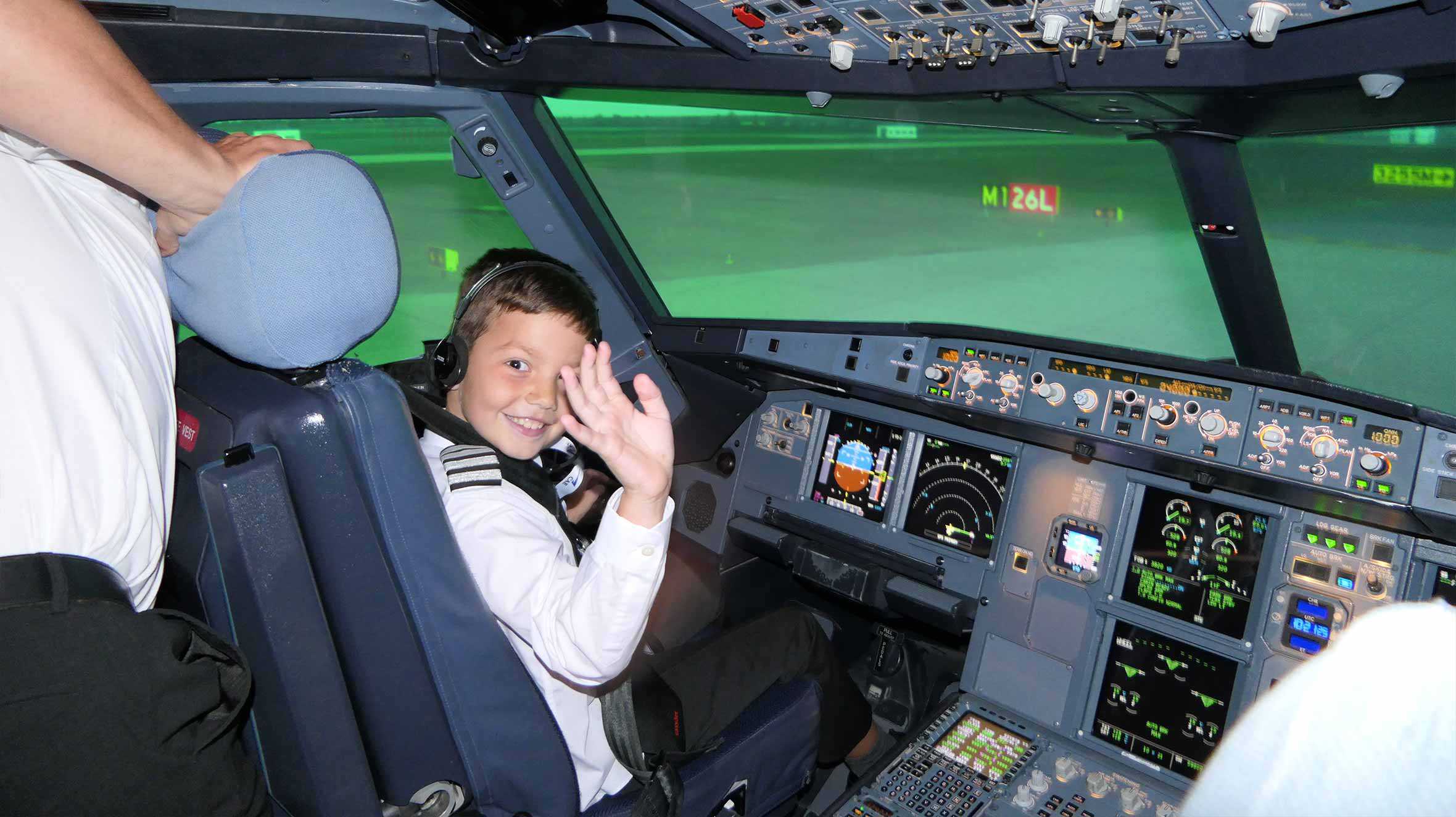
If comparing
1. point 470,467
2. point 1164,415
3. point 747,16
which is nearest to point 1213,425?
point 1164,415

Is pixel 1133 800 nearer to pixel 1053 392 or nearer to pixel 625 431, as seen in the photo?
pixel 1053 392

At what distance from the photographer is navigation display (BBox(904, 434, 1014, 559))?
2562 mm

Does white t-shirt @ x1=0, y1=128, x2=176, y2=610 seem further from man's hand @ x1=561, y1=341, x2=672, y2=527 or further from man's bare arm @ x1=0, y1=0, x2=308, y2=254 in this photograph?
man's hand @ x1=561, y1=341, x2=672, y2=527

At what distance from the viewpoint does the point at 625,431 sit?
125cm

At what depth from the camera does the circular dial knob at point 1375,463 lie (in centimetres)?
186

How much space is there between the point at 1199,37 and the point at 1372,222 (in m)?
15.6

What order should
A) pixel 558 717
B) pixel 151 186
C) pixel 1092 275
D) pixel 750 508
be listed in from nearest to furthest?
pixel 151 186
pixel 558 717
pixel 750 508
pixel 1092 275

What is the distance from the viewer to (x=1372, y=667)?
539 mm

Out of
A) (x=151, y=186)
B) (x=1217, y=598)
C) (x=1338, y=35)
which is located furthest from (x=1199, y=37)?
(x=151, y=186)

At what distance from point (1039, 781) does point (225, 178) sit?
199 centimetres

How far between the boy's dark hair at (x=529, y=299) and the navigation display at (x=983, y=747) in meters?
1.31

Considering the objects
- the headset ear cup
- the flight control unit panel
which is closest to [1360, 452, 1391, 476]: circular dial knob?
the flight control unit panel

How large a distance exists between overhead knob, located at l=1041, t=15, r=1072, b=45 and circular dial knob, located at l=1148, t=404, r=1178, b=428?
3.05ft

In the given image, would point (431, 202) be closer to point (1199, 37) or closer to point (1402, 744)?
point (1199, 37)
